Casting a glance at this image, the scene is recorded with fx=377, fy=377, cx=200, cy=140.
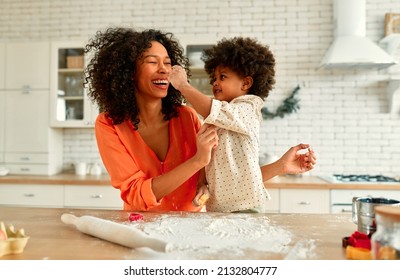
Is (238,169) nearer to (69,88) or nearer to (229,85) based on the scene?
(229,85)

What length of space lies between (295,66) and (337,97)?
0.52m

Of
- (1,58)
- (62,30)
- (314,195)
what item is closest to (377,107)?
(314,195)

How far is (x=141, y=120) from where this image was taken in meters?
1.81

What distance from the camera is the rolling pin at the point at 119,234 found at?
994mm

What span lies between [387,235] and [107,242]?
74 centimetres

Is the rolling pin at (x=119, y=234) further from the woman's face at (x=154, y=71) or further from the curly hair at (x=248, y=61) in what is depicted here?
the curly hair at (x=248, y=61)

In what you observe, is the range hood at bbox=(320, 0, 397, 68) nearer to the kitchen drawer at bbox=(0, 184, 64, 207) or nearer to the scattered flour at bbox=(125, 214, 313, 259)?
the scattered flour at bbox=(125, 214, 313, 259)

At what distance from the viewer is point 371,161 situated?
146 inches

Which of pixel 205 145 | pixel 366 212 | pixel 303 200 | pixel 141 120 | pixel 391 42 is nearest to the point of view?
pixel 366 212

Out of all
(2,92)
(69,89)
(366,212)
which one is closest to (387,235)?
(366,212)

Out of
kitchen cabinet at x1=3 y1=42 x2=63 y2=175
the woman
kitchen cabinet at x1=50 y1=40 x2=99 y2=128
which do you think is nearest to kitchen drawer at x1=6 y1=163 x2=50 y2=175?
kitchen cabinet at x1=3 y1=42 x2=63 y2=175

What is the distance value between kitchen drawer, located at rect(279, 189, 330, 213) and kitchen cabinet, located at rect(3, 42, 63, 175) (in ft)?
7.47

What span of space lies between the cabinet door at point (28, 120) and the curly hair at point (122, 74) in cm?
207

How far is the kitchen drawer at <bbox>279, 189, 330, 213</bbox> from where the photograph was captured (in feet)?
10.0
